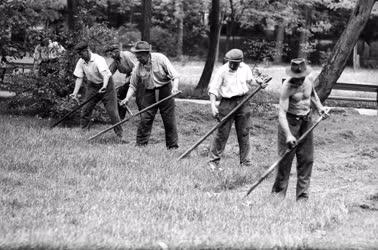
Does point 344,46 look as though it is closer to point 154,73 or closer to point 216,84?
point 154,73

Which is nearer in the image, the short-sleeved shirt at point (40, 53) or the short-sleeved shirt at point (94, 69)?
the short-sleeved shirt at point (94, 69)

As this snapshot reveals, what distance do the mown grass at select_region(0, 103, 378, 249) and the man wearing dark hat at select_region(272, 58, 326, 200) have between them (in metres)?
0.43

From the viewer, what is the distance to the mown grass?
7.05 m

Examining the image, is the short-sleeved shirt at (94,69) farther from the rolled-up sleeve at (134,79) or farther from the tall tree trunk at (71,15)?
the tall tree trunk at (71,15)

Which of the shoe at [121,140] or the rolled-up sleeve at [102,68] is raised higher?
the rolled-up sleeve at [102,68]

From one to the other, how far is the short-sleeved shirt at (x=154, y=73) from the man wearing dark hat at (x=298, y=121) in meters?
3.86

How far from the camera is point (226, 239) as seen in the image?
23.1 feet

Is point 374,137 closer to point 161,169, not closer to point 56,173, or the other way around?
point 161,169

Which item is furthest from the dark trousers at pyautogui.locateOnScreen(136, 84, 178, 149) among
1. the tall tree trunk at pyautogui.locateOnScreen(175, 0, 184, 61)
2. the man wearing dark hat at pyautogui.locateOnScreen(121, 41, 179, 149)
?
the tall tree trunk at pyautogui.locateOnScreen(175, 0, 184, 61)

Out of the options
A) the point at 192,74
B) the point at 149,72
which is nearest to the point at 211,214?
the point at 149,72

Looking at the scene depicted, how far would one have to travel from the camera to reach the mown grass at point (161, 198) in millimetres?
7051

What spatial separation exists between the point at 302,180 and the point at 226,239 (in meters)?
2.87

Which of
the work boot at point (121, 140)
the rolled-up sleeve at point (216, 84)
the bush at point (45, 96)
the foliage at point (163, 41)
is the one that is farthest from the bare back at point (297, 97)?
the foliage at point (163, 41)

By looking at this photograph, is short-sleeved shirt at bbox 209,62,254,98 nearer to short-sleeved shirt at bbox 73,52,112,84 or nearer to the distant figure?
short-sleeved shirt at bbox 73,52,112,84
